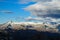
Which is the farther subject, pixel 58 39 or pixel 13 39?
pixel 58 39

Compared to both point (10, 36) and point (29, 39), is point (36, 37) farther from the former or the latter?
point (10, 36)

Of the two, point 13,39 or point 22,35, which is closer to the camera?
point 13,39

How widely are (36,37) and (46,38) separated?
2375 mm

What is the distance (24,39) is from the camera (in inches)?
1187

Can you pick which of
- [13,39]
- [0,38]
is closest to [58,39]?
[13,39]

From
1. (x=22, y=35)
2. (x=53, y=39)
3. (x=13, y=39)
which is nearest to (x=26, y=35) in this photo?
(x=22, y=35)

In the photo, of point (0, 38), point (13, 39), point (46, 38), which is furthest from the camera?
point (46, 38)

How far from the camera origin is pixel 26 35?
3097 centimetres

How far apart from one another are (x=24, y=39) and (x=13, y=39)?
2.21 metres

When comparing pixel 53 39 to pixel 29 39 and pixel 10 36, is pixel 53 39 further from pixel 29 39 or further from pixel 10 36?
pixel 10 36

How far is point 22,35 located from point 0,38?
533 cm

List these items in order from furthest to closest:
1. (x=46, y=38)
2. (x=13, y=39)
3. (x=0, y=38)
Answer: (x=46, y=38) < (x=13, y=39) < (x=0, y=38)

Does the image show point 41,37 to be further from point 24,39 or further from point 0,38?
point 0,38

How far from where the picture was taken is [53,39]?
105 ft
